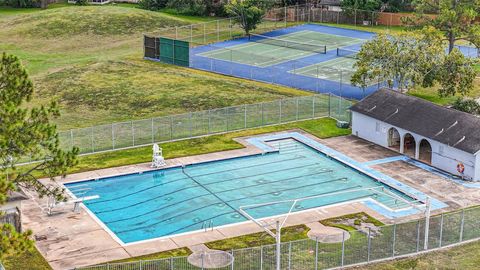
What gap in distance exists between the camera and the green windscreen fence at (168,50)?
84438 mm

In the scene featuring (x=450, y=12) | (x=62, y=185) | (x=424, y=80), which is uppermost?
(x=450, y=12)

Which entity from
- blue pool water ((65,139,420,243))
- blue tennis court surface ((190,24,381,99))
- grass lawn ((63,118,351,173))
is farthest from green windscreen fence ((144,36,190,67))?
blue pool water ((65,139,420,243))

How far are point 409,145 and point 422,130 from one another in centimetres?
387

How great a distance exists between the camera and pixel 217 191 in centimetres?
5097

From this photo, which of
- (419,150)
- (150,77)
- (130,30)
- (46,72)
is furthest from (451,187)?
(130,30)

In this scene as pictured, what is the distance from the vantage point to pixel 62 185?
5103 centimetres

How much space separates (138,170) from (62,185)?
5.42m

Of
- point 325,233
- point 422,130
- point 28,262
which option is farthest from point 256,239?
point 422,130

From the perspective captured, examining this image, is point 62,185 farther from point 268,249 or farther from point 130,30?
point 130,30

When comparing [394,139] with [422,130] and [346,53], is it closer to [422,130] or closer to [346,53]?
[422,130]

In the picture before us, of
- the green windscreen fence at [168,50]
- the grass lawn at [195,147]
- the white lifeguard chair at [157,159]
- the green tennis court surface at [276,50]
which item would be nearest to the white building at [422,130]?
the grass lawn at [195,147]

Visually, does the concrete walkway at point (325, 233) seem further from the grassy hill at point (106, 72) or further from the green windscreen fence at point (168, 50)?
the green windscreen fence at point (168, 50)

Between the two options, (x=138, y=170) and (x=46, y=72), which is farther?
(x=46, y=72)

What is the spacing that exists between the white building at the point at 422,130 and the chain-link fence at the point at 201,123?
486 cm
